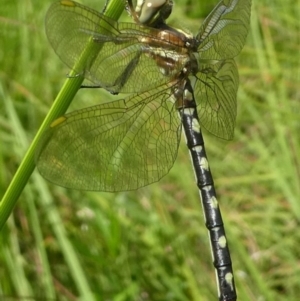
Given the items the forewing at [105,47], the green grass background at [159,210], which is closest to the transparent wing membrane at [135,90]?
the forewing at [105,47]

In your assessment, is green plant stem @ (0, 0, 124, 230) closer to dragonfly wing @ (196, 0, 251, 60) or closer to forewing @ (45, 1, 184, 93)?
forewing @ (45, 1, 184, 93)

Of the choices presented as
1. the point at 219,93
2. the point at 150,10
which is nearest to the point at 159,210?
the point at 219,93

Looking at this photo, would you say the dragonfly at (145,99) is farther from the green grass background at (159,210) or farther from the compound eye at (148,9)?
the green grass background at (159,210)

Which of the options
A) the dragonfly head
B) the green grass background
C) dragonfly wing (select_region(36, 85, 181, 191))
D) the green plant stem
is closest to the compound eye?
the dragonfly head

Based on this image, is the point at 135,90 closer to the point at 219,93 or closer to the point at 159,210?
the point at 219,93

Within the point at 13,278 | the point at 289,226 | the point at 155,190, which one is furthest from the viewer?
the point at 289,226

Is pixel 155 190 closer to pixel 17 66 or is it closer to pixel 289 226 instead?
pixel 289 226

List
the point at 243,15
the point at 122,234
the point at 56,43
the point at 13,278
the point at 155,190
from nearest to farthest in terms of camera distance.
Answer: the point at 56,43 < the point at 243,15 < the point at 13,278 < the point at 122,234 < the point at 155,190

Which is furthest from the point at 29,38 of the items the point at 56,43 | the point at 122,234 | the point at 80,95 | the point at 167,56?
the point at 56,43
